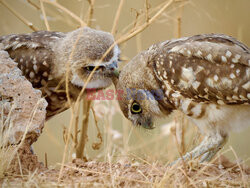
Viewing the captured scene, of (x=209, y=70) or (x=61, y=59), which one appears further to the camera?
(x=61, y=59)

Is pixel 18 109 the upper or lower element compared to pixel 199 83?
lower

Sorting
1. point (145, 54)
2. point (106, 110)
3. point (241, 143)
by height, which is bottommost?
point (241, 143)

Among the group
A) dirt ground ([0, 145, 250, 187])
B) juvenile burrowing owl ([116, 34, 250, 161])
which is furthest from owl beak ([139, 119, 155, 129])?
dirt ground ([0, 145, 250, 187])

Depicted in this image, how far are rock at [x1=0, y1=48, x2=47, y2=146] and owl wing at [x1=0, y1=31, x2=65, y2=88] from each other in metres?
0.59

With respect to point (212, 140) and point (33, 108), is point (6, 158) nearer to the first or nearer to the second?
point (33, 108)

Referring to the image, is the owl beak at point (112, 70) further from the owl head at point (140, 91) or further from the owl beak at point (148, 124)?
the owl beak at point (148, 124)

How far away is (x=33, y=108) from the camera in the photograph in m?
3.43

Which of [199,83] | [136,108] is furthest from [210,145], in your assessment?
[136,108]

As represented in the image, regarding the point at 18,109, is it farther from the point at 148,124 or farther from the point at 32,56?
the point at 148,124

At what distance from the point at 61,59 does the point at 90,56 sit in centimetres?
34

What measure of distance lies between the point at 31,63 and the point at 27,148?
1.11m

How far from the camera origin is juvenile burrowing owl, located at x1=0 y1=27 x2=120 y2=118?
409 cm

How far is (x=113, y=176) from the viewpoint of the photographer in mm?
3182

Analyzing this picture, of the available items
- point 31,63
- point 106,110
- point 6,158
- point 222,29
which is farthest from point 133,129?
point 222,29
